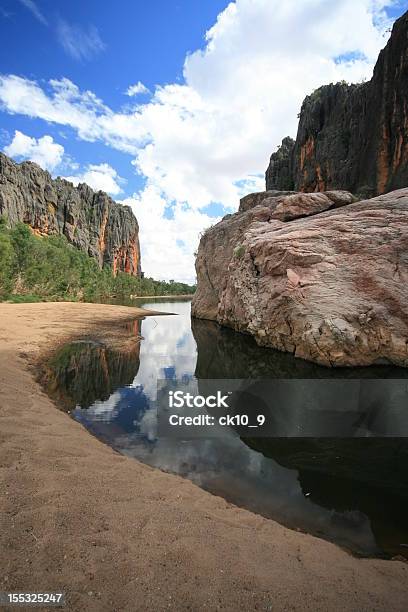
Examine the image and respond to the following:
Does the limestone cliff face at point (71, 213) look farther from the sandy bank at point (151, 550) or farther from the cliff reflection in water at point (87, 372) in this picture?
the sandy bank at point (151, 550)

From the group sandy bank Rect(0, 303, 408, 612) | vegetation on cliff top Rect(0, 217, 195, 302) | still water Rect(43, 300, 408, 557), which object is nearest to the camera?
sandy bank Rect(0, 303, 408, 612)

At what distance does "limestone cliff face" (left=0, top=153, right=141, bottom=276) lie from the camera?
94.1m

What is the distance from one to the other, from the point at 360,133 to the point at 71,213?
104m

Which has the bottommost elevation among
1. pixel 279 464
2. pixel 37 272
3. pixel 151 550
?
pixel 279 464

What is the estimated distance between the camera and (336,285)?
13.1 meters

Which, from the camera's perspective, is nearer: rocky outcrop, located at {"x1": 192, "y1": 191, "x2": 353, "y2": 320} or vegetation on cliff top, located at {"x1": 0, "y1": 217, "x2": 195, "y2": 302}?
rocky outcrop, located at {"x1": 192, "y1": 191, "x2": 353, "y2": 320}

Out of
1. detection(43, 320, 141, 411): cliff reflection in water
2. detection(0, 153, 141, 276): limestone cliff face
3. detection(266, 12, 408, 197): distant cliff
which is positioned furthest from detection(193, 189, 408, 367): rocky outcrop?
detection(0, 153, 141, 276): limestone cliff face

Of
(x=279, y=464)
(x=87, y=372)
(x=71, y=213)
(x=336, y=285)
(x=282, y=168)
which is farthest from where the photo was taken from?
(x=71, y=213)

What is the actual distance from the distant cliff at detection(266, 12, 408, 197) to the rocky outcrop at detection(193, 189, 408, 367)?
17429 millimetres

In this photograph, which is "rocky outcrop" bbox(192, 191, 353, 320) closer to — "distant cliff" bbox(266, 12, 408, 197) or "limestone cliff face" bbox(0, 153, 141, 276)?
"distant cliff" bbox(266, 12, 408, 197)

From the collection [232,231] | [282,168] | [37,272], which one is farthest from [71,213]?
[232,231]

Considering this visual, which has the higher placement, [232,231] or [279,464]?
[232,231]

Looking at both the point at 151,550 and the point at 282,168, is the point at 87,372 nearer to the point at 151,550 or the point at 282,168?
the point at 151,550

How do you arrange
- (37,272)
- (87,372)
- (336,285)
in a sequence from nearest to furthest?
1. (87,372)
2. (336,285)
3. (37,272)
